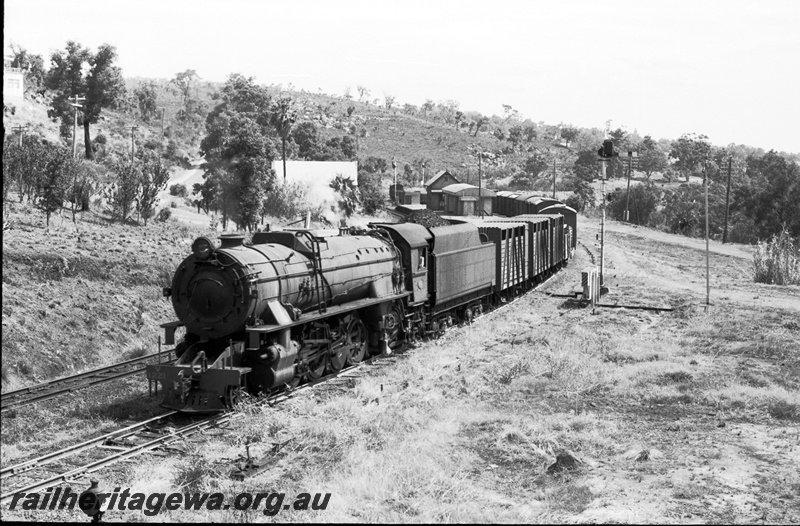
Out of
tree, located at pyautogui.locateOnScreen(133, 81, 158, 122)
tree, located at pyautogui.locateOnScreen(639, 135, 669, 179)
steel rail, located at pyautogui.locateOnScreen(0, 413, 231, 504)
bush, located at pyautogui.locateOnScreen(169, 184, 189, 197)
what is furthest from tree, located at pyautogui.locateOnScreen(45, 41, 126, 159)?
tree, located at pyautogui.locateOnScreen(639, 135, 669, 179)

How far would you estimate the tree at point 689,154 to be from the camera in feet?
440

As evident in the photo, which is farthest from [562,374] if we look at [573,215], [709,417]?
[573,215]

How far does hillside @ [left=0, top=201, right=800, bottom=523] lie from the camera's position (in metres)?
11.4

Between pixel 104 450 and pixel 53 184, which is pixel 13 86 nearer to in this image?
pixel 53 184

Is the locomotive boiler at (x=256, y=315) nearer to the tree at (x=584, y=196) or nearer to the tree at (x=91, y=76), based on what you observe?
the tree at (x=91, y=76)

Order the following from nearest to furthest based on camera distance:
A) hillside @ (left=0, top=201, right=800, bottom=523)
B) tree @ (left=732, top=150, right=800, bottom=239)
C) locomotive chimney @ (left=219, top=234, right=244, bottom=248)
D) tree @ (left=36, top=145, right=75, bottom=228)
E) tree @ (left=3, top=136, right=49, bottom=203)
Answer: hillside @ (left=0, top=201, right=800, bottom=523)
locomotive chimney @ (left=219, top=234, right=244, bottom=248)
tree @ (left=36, top=145, right=75, bottom=228)
tree @ (left=3, top=136, right=49, bottom=203)
tree @ (left=732, top=150, right=800, bottom=239)

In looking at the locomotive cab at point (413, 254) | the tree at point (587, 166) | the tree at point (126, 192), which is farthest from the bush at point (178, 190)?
the tree at point (587, 166)

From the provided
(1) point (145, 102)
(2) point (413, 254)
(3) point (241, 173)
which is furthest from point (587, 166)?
(2) point (413, 254)

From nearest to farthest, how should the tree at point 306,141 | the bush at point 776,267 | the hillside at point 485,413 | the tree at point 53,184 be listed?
the hillside at point 485,413
the tree at point 53,184
the bush at point 776,267
the tree at point 306,141

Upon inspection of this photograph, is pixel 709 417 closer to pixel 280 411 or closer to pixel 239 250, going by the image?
pixel 280 411

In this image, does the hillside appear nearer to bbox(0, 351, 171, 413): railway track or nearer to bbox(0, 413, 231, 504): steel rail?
bbox(0, 413, 231, 504): steel rail

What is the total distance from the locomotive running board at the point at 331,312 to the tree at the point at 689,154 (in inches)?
4765

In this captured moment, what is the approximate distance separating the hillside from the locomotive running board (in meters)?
1.59

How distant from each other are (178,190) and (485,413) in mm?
54131
